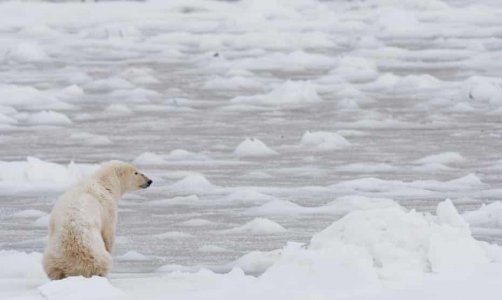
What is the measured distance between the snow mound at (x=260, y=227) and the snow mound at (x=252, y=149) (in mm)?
3015

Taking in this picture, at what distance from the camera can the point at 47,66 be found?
18344 mm

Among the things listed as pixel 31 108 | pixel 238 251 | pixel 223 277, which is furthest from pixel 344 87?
pixel 223 277

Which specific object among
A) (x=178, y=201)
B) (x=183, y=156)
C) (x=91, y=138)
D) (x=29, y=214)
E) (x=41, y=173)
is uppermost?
(x=91, y=138)

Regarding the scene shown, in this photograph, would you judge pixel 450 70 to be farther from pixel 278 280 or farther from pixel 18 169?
pixel 278 280

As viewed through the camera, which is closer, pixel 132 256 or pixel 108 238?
pixel 108 238

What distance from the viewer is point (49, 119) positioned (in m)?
13.4

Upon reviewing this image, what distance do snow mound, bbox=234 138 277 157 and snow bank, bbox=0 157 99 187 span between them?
156 centimetres

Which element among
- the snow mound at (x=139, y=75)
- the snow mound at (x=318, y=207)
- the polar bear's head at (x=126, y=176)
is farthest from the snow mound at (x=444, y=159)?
the snow mound at (x=139, y=75)

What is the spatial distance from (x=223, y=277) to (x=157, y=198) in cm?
338

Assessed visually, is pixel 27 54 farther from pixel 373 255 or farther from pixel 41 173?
pixel 373 255

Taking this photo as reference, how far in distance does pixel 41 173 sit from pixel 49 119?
3513 mm

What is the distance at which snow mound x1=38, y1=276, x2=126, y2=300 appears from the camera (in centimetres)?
544

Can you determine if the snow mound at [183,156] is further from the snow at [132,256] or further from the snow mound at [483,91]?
the snow mound at [483,91]

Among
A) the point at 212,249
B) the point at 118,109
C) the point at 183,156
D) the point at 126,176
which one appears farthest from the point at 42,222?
the point at 118,109
